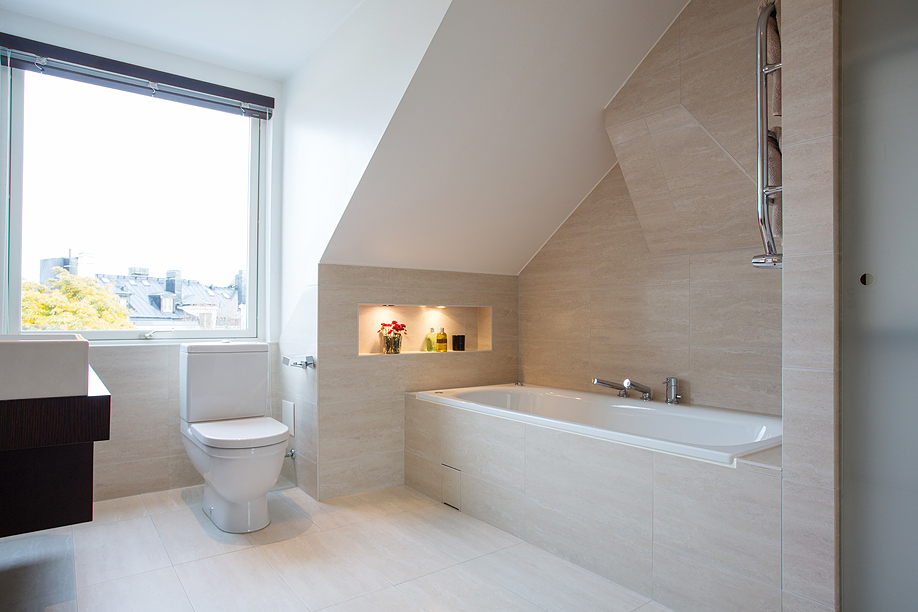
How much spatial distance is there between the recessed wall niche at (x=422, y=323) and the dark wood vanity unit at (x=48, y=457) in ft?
5.35

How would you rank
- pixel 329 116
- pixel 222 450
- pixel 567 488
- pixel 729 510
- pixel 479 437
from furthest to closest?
pixel 329 116 < pixel 479 437 < pixel 222 450 < pixel 567 488 < pixel 729 510

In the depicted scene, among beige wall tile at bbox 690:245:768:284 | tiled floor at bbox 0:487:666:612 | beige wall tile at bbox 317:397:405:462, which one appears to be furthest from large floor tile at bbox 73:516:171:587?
beige wall tile at bbox 690:245:768:284

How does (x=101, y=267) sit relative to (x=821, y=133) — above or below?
below

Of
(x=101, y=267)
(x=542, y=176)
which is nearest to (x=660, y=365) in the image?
(x=542, y=176)

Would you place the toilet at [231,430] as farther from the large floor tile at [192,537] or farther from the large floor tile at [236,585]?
the large floor tile at [236,585]

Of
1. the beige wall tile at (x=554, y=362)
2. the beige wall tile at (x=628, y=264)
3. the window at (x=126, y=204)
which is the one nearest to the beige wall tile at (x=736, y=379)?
the beige wall tile at (x=628, y=264)

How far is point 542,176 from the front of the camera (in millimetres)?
3023

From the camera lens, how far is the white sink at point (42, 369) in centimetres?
145

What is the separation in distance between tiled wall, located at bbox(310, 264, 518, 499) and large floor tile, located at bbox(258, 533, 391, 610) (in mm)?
570

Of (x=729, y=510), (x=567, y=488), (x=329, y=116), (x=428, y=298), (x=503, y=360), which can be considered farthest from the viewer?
(x=503, y=360)

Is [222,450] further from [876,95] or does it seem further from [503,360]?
[876,95]

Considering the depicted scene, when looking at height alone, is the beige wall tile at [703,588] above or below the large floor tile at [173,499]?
above

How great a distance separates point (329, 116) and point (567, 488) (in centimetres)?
222

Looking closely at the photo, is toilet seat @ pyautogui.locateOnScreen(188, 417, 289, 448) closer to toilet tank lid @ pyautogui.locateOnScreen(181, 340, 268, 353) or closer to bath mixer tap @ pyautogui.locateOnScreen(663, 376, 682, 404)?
toilet tank lid @ pyautogui.locateOnScreen(181, 340, 268, 353)
